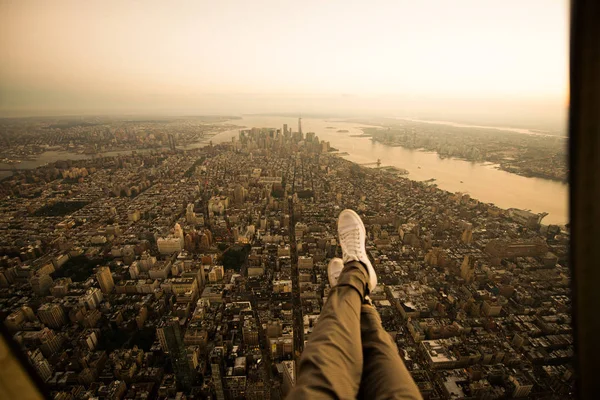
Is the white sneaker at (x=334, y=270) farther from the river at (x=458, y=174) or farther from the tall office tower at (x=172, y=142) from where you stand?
the tall office tower at (x=172, y=142)

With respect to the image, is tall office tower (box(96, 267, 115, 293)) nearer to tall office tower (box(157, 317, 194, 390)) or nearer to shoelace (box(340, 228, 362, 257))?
tall office tower (box(157, 317, 194, 390))

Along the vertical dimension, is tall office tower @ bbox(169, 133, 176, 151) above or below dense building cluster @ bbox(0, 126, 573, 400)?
above

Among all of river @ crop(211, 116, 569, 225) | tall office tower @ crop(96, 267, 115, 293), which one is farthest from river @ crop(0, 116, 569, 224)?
tall office tower @ crop(96, 267, 115, 293)

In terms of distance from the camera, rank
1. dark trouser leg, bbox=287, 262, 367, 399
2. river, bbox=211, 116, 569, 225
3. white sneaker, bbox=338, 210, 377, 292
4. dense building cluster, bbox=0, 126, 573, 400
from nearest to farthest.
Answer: dark trouser leg, bbox=287, 262, 367, 399
white sneaker, bbox=338, 210, 377, 292
dense building cluster, bbox=0, 126, 573, 400
river, bbox=211, 116, 569, 225

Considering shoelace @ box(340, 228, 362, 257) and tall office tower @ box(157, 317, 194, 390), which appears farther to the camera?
tall office tower @ box(157, 317, 194, 390)

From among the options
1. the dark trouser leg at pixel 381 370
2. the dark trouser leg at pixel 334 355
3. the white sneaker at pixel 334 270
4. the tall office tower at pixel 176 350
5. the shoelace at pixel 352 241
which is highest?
the shoelace at pixel 352 241

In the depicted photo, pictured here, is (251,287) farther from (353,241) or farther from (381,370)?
(381,370)

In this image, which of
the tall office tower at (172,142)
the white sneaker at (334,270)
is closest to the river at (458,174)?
the tall office tower at (172,142)
